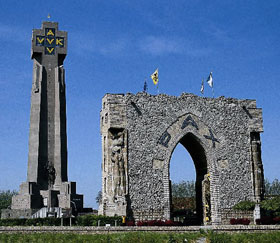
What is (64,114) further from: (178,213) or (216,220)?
(216,220)

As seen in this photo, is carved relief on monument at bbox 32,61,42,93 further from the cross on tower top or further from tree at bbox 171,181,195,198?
tree at bbox 171,181,195,198

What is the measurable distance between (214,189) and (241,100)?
6.45 metres

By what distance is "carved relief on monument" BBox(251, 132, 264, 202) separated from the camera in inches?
1160

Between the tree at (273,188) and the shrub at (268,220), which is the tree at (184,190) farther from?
the shrub at (268,220)

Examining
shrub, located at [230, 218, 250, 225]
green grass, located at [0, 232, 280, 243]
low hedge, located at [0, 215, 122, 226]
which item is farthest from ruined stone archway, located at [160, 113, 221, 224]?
green grass, located at [0, 232, 280, 243]

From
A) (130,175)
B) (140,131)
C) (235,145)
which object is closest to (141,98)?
(140,131)

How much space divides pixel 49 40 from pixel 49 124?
8.58 metres

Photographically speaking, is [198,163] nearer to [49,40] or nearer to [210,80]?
[210,80]

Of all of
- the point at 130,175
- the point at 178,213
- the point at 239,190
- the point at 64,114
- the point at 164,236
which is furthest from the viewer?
the point at 64,114

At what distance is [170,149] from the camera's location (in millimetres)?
28453

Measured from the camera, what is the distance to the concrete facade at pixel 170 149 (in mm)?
27359

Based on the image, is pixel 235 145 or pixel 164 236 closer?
pixel 164 236

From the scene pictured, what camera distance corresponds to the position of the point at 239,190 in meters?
29.2

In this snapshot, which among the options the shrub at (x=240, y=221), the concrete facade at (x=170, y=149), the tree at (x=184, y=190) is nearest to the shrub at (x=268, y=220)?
the shrub at (x=240, y=221)
